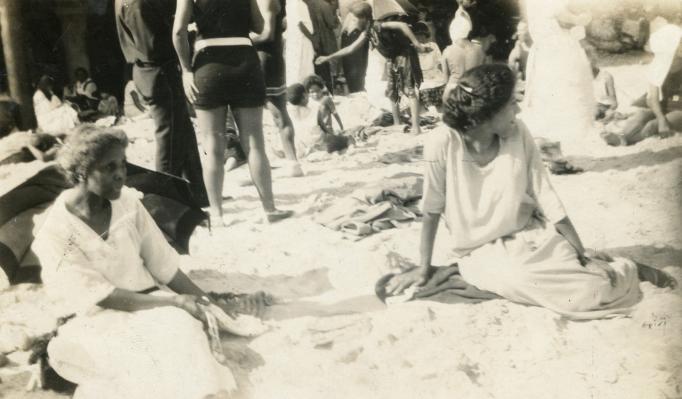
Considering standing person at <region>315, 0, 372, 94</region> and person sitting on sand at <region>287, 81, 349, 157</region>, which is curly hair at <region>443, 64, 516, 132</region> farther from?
person sitting on sand at <region>287, 81, 349, 157</region>

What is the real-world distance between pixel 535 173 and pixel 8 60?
5.97ft

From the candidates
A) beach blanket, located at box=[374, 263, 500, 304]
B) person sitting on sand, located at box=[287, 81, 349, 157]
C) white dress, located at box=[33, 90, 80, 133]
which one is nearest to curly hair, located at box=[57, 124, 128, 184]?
white dress, located at box=[33, 90, 80, 133]

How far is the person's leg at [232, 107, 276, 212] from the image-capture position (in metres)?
2.55

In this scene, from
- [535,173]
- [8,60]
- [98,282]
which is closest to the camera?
[98,282]

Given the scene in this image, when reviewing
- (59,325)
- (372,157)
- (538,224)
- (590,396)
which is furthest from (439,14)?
(59,325)

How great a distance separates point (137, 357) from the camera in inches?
67.5

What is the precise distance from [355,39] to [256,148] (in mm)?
781

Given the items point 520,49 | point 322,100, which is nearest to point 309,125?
point 322,100

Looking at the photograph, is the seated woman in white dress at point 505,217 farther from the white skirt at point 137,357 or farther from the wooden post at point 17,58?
the wooden post at point 17,58

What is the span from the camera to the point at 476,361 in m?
1.90

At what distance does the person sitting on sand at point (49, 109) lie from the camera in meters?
2.28

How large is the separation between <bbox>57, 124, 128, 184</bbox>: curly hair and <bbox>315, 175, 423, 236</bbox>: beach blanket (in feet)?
3.42

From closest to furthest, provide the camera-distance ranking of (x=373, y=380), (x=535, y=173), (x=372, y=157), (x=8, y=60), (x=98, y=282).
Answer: (x=98, y=282) → (x=373, y=380) → (x=535, y=173) → (x=8, y=60) → (x=372, y=157)

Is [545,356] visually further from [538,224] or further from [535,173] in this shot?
[535,173]
